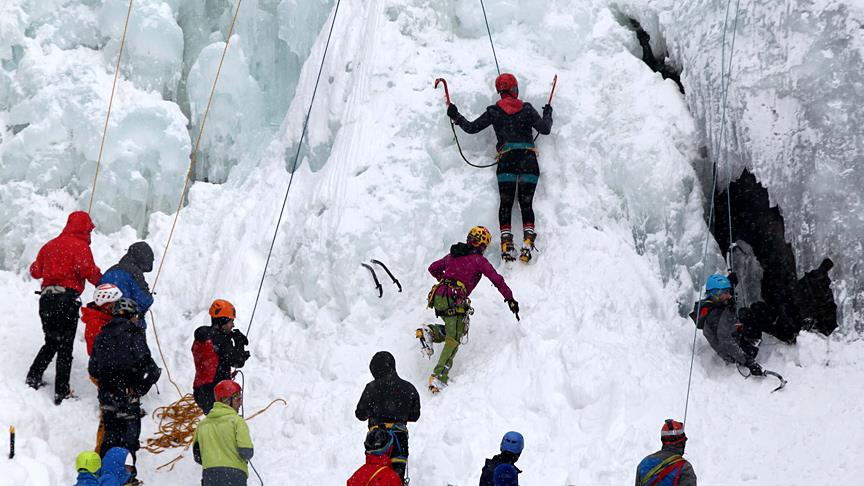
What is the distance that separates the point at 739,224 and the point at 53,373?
701cm

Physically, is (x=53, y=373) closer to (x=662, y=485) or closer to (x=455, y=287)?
(x=455, y=287)

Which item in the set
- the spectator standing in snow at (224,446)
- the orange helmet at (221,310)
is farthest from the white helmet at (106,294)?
the spectator standing in snow at (224,446)

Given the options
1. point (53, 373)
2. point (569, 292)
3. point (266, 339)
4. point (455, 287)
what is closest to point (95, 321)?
point (53, 373)

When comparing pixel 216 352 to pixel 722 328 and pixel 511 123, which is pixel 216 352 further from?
pixel 722 328

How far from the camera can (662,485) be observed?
16.2 ft

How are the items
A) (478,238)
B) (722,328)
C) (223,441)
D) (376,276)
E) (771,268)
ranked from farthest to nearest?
(376,276) < (771,268) < (478,238) < (722,328) < (223,441)

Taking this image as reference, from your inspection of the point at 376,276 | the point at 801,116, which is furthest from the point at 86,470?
the point at 801,116

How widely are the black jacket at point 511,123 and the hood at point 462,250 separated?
1.63m

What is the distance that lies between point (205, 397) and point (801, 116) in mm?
6125

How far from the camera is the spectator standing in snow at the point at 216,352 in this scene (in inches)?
279

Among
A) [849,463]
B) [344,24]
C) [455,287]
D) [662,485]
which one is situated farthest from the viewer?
[344,24]

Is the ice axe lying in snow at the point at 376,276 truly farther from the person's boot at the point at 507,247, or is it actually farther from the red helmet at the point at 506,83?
the red helmet at the point at 506,83

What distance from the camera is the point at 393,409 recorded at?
5.91 m

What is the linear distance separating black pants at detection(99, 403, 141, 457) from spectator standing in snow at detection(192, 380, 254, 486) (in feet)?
3.53
